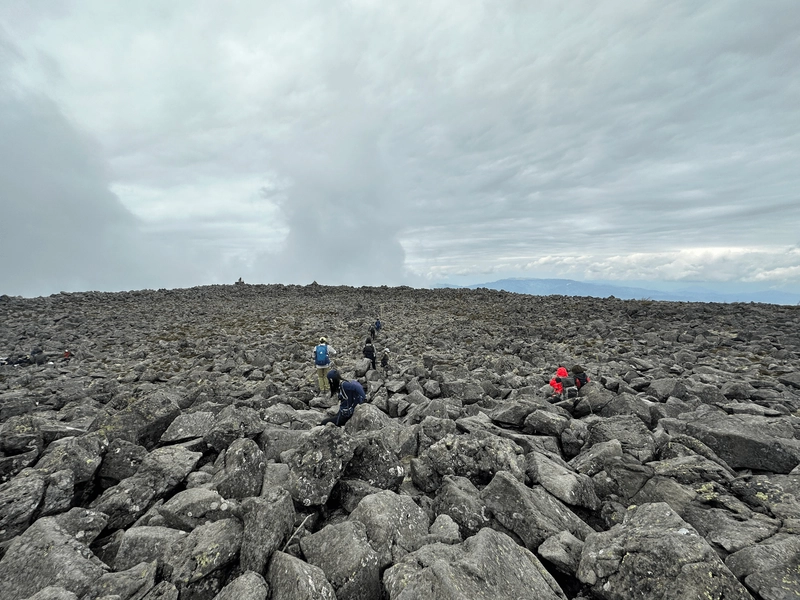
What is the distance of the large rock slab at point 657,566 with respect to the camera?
4008mm

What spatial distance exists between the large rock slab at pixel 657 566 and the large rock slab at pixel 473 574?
0.61 metres

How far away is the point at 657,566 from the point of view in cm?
425

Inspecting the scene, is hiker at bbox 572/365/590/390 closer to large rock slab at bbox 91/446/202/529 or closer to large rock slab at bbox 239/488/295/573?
large rock slab at bbox 239/488/295/573

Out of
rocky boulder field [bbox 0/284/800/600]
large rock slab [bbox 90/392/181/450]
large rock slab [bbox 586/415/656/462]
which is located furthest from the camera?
large rock slab [bbox 90/392/181/450]

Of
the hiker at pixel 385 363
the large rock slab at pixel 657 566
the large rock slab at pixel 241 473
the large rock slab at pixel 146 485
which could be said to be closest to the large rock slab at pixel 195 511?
the large rock slab at pixel 241 473

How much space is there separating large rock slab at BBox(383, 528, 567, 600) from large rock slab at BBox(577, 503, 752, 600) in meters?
0.61

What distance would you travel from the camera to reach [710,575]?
4035mm

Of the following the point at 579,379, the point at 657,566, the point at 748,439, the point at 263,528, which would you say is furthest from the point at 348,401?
the point at 748,439

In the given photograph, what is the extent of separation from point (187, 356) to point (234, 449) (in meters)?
17.4

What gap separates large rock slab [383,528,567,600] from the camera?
13.4 feet

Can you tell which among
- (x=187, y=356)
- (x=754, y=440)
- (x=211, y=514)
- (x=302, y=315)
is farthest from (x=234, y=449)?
(x=302, y=315)

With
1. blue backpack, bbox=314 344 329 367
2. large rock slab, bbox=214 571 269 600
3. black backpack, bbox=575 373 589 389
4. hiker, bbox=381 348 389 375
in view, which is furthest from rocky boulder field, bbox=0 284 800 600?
hiker, bbox=381 348 389 375

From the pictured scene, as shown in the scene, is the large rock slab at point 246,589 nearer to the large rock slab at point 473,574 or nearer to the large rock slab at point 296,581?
the large rock slab at point 296,581

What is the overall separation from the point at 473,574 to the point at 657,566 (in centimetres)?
222
